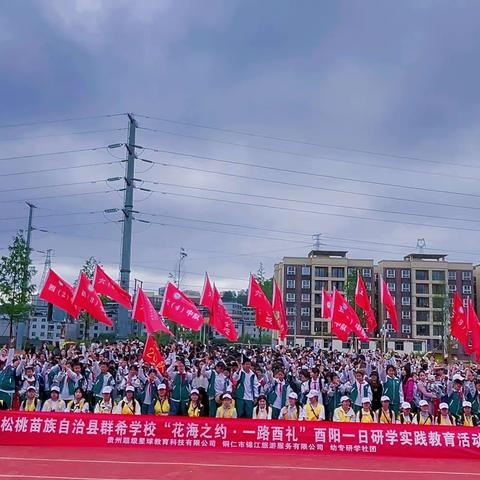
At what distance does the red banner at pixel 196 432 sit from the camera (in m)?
12.4

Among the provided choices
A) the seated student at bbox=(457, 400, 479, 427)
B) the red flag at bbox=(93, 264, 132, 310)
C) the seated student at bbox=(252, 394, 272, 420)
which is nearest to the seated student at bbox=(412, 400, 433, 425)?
the seated student at bbox=(457, 400, 479, 427)

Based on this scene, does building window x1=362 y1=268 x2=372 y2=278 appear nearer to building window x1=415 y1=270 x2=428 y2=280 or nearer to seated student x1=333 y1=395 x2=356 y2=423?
building window x1=415 y1=270 x2=428 y2=280

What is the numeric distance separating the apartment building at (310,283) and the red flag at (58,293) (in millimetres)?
71466

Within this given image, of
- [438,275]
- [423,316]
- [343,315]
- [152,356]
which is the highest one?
[438,275]

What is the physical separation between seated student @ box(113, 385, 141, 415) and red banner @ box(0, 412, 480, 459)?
1.13m

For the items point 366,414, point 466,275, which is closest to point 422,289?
point 466,275

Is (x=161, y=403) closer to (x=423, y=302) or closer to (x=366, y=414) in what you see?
(x=366, y=414)

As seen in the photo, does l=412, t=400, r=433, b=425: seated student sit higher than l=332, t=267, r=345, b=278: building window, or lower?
lower

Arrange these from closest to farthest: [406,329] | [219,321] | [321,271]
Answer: [219,321], [406,329], [321,271]

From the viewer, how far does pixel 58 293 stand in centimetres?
1942

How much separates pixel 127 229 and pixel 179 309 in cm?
1415

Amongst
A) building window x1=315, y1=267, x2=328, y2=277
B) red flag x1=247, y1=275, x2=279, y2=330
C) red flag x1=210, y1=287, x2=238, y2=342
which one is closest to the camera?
red flag x1=210, y1=287, x2=238, y2=342

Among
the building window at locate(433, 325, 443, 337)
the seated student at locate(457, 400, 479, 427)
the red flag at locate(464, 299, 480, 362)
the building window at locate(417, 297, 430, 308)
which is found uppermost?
the building window at locate(417, 297, 430, 308)

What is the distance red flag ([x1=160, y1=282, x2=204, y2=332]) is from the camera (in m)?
18.4
